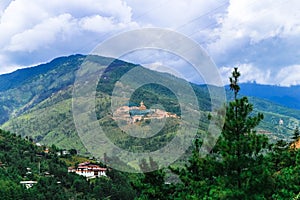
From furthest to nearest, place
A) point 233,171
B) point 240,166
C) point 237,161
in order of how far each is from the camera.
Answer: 1. point 233,171
2. point 240,166
3. point 237,161

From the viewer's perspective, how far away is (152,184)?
915 inches

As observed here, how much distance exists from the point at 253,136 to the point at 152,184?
704cm

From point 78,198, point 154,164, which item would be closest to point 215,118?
point 154,164

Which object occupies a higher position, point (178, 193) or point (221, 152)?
point (221, 152)

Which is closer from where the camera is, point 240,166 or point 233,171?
point 240,166

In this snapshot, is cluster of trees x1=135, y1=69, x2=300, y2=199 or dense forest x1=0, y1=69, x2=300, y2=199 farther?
dense forest x1=0, y1=69, x2=300, y2=199

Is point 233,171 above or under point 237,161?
under

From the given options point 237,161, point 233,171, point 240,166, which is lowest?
point 233,171

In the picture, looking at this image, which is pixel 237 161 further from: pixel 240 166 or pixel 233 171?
pixel 233 171

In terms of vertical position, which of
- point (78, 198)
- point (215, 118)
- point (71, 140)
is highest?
point (71, 140)

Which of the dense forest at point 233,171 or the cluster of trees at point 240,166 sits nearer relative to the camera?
the cluster of trees at point 240,166

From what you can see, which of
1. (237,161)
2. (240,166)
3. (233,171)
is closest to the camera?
(237,161)

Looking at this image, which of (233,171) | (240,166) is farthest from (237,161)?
(233,171)

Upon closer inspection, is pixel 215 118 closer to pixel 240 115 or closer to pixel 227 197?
pixel 240 115
